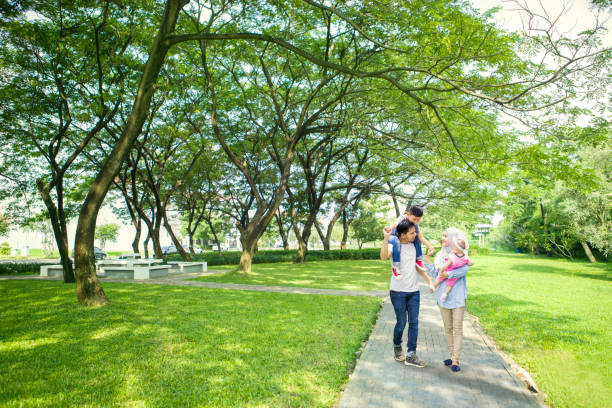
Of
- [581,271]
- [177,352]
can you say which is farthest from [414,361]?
[581,271]

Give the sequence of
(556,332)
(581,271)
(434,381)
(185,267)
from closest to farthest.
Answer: (434,381), (556,332), (185,267), (581,271)

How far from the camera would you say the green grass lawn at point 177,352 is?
3.56 metres

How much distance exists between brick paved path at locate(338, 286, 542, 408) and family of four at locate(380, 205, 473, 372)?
26 cm

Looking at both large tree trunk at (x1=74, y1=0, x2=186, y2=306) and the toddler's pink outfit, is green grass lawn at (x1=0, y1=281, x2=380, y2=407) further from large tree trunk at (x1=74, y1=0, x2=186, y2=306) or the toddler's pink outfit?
the toddler's pink outfit

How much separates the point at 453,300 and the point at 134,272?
1417 cm

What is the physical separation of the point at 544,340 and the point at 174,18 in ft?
31.0

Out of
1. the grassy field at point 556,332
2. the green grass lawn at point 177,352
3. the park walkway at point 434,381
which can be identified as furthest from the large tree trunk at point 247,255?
the park walkway at point 434,381

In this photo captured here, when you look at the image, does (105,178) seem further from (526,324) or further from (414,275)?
(526,324)

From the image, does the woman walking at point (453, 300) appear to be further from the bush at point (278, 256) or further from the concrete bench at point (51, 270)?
the bush at point (278, 256)

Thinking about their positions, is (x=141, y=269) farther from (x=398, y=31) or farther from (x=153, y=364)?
(x=398, y=31)

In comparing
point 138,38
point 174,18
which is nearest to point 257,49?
point 138,38

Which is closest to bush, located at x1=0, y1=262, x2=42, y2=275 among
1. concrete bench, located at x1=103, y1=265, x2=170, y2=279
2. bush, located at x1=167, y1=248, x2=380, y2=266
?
concrete bench, located at x1=103, y1=265, x2=170, y2=279

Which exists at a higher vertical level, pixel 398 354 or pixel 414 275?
pixel 414 275

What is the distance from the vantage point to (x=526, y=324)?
7.01 metres
